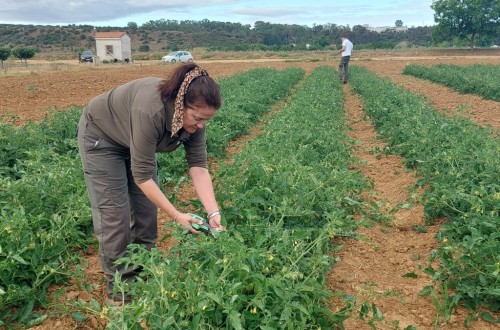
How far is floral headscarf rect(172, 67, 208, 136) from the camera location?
253cm

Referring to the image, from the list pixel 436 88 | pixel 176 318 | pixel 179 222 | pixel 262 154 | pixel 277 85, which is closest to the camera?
pixel 176 318

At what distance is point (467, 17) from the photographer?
54125 millimetres

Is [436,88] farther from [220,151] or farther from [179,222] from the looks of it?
[179,222]

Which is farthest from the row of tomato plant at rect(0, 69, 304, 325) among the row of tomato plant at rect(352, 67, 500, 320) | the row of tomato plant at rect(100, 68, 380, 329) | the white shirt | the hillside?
the hillside

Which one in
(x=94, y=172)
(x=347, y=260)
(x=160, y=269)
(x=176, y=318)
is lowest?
(x=347, y=260)

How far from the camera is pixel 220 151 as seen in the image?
7.27 meters

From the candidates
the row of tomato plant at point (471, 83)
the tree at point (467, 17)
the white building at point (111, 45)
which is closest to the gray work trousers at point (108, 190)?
the row of tomato plant at point (471, 83)

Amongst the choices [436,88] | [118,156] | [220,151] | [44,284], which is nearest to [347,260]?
[118,156]

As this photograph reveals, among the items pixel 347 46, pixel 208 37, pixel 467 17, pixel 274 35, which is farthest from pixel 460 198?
pixel 274 35

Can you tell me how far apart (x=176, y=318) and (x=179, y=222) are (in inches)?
26.1

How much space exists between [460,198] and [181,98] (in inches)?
101

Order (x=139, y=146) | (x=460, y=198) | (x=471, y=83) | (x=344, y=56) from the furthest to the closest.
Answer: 1. (x=344, y=56)
2. (x=471, y=83)
3. (x=460, y=198)
4. (x=139, y=146)

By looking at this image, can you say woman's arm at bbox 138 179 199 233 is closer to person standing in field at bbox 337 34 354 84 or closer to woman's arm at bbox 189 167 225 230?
woman's arm at bbox 189 167 225 230

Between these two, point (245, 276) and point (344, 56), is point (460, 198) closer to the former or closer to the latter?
point (245, 276)
